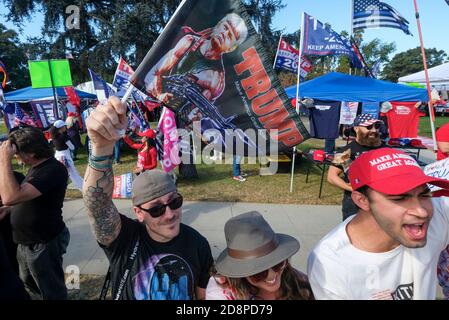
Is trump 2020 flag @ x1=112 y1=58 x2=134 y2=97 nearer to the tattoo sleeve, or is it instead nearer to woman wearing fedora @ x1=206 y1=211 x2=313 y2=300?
the tattoo sleeve

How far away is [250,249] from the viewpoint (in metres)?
1.59

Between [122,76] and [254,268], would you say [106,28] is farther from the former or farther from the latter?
[254,268]

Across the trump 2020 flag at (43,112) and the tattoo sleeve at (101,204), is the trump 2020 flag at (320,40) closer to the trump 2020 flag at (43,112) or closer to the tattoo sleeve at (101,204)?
the tattoo sleeve at (101,204)

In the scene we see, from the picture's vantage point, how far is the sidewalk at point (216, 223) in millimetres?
4090

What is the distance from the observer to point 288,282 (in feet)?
5.54

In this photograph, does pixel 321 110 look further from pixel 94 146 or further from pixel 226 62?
pixel 94 146

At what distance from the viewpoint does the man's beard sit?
3.69m

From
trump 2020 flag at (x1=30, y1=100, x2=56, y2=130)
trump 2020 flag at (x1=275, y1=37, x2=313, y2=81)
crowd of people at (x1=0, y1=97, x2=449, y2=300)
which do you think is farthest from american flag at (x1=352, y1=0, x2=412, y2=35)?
trump 2020 flag at (x1=30, y1=100, x2=56, y2=130)

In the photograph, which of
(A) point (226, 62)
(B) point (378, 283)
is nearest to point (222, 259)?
(B) point (378, 283)

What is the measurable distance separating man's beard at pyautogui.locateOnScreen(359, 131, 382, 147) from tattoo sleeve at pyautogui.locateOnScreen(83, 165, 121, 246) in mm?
3112

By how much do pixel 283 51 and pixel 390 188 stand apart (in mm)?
7386

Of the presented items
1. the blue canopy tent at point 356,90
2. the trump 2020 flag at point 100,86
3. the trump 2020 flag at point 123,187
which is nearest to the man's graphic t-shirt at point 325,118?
the blue canopy tent at point 356,90

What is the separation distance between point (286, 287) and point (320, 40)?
270 inches

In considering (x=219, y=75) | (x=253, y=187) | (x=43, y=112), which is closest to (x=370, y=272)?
(x=219, y=75)
